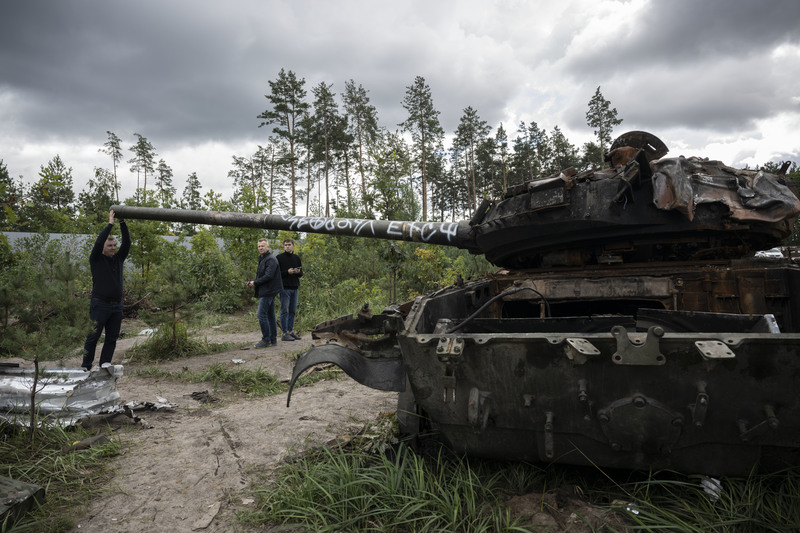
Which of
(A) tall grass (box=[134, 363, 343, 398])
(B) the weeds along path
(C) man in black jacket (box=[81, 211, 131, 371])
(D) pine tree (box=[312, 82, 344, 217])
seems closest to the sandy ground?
(B) the weeds along path

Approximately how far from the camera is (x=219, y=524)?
94.1 inches

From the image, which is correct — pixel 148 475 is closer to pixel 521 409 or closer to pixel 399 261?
pixel 521 409

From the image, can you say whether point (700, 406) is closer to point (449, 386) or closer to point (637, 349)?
point (637, 349)

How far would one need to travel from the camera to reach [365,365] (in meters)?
2.71

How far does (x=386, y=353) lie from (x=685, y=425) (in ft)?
5.20

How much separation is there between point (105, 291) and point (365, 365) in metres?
4.19

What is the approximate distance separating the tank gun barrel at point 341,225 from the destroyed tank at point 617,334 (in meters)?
0.67

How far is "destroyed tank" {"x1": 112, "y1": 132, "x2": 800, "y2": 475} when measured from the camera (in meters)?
1.91

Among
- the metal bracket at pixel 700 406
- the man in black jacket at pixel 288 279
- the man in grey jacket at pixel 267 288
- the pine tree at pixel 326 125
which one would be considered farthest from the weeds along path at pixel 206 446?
the pine tree at pixel 326 125

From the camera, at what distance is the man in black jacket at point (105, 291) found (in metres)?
5.26

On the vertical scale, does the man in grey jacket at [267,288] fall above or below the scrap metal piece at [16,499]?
above

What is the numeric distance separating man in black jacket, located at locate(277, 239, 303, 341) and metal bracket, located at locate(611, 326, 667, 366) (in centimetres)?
655

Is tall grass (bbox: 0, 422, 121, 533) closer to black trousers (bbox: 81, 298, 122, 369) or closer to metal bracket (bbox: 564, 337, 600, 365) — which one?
Result: black trousers (bbox: 81, 298, 122, 369)

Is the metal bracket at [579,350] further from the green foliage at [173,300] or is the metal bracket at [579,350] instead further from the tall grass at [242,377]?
the green foliage at [173,300]
